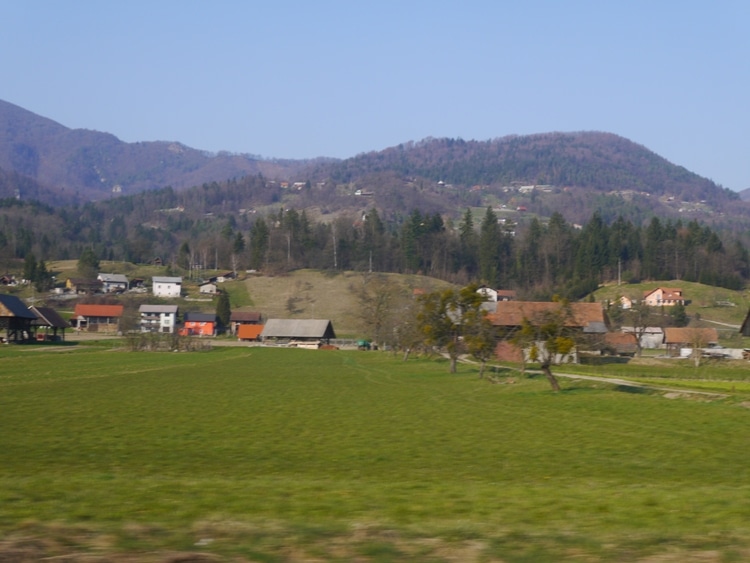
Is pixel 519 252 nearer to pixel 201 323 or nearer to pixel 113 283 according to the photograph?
pixel 201 323

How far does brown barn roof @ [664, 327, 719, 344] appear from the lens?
249ft

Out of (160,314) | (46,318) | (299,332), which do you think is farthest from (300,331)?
(46,318)

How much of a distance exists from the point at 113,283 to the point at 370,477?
5702 inches

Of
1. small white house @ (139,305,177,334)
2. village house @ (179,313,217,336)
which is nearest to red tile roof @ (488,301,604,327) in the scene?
village house @ (179,313,217,336)

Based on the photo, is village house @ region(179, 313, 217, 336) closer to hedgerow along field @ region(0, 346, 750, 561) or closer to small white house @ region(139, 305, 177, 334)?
small white house @ region(139, 305, 177, 334)

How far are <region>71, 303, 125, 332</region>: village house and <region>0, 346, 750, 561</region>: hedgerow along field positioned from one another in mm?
88081

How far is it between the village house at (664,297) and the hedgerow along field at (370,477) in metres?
88.5

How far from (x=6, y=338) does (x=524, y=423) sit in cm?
7547

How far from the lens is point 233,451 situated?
1723cm

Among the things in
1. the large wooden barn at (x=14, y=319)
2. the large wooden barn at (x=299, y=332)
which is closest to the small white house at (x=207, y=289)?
the large wooden barn at (x=299, y=332)

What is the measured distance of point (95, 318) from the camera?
118438 millimetres

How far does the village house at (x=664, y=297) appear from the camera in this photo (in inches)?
4552

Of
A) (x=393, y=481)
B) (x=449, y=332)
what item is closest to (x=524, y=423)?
(x=393, y=481)

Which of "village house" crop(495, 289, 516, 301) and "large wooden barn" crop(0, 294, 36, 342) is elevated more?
"village house" crop(495, 289, 516, 301)
